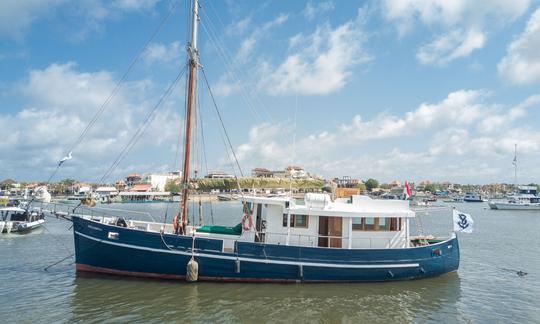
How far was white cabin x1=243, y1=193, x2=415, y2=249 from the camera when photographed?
14930 millimetres

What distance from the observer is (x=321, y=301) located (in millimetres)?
13250

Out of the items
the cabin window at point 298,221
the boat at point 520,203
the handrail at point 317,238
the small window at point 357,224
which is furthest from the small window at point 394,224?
the boat at point 520,203

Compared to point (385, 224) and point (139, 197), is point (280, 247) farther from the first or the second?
point (139, 197)

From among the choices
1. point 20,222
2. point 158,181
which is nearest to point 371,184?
point 158,181

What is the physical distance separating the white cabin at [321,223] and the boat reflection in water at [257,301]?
71.3 inches

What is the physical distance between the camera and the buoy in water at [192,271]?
1396 centimetres

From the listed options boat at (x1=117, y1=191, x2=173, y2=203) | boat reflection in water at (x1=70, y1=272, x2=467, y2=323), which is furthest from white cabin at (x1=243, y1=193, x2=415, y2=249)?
boat at (x1=117, y1=191, x2=173, y2=203)

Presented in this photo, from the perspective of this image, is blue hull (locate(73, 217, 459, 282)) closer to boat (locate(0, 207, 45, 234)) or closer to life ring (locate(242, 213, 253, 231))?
life ring (locate(242, 213, 253, 231))

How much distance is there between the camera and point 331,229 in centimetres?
1520

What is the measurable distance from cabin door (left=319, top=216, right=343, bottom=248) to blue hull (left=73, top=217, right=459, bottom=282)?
2.53ft

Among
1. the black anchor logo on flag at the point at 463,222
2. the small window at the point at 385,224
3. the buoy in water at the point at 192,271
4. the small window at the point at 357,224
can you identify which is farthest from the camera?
the black anchor logo on flag at the point at 463,222

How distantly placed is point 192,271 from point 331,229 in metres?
5.87

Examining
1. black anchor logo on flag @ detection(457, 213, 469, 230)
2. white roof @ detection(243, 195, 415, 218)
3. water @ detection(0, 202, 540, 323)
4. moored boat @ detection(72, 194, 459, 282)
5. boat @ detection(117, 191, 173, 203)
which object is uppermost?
white roof @ detection(243, 195, 415, 218)

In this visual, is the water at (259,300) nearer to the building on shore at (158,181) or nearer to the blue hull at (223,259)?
the blue hull at (223,259)
